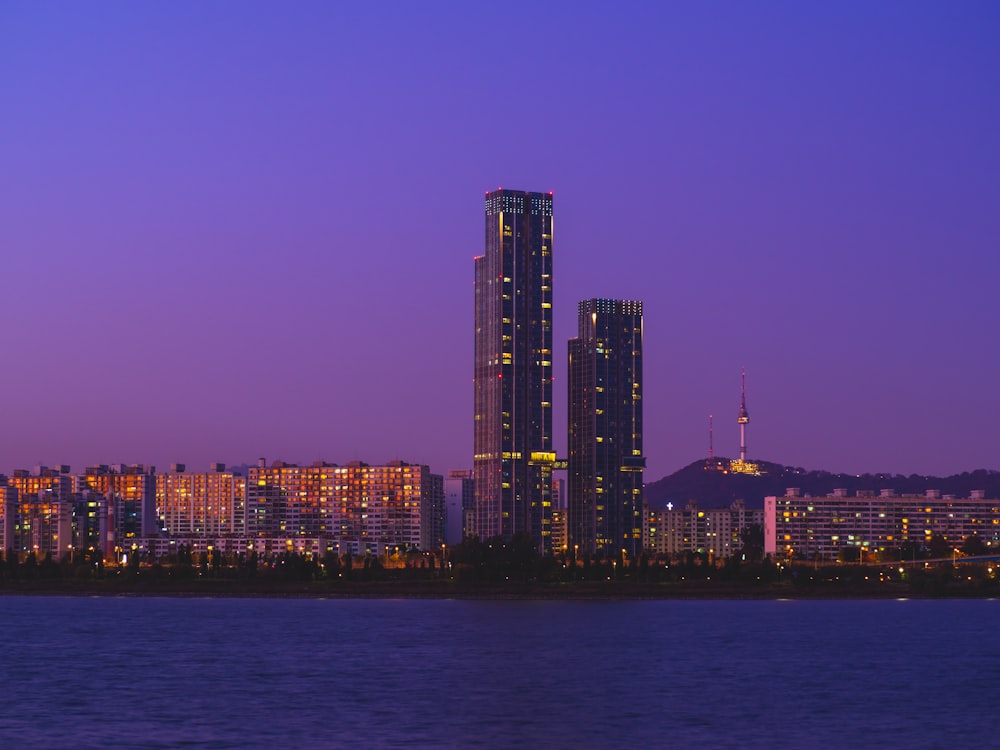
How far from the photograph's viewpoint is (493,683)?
276ft

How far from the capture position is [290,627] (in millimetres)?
135750

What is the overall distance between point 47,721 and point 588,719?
22342 mm

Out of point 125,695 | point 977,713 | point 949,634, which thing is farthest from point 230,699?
point 949,634

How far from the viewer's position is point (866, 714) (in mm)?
73375

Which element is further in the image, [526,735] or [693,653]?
[693,653]

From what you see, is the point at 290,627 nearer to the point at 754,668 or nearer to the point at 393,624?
the point at 393,624

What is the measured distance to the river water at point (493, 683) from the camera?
64188mm

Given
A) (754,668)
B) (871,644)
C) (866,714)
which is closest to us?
(866,714)

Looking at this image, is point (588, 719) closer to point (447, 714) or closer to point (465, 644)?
point (447, 714)

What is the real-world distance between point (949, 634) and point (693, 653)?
37795mm

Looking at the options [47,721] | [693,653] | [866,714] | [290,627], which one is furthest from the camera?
[290,627]

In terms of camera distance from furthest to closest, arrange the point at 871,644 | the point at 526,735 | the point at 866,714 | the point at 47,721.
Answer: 1. the point at 871,644
2. the point at 866,714
3. the point at 47,721
4. the point at 526,735

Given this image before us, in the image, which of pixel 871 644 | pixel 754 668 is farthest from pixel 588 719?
pixel 871 644

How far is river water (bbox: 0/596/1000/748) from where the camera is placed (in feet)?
211
